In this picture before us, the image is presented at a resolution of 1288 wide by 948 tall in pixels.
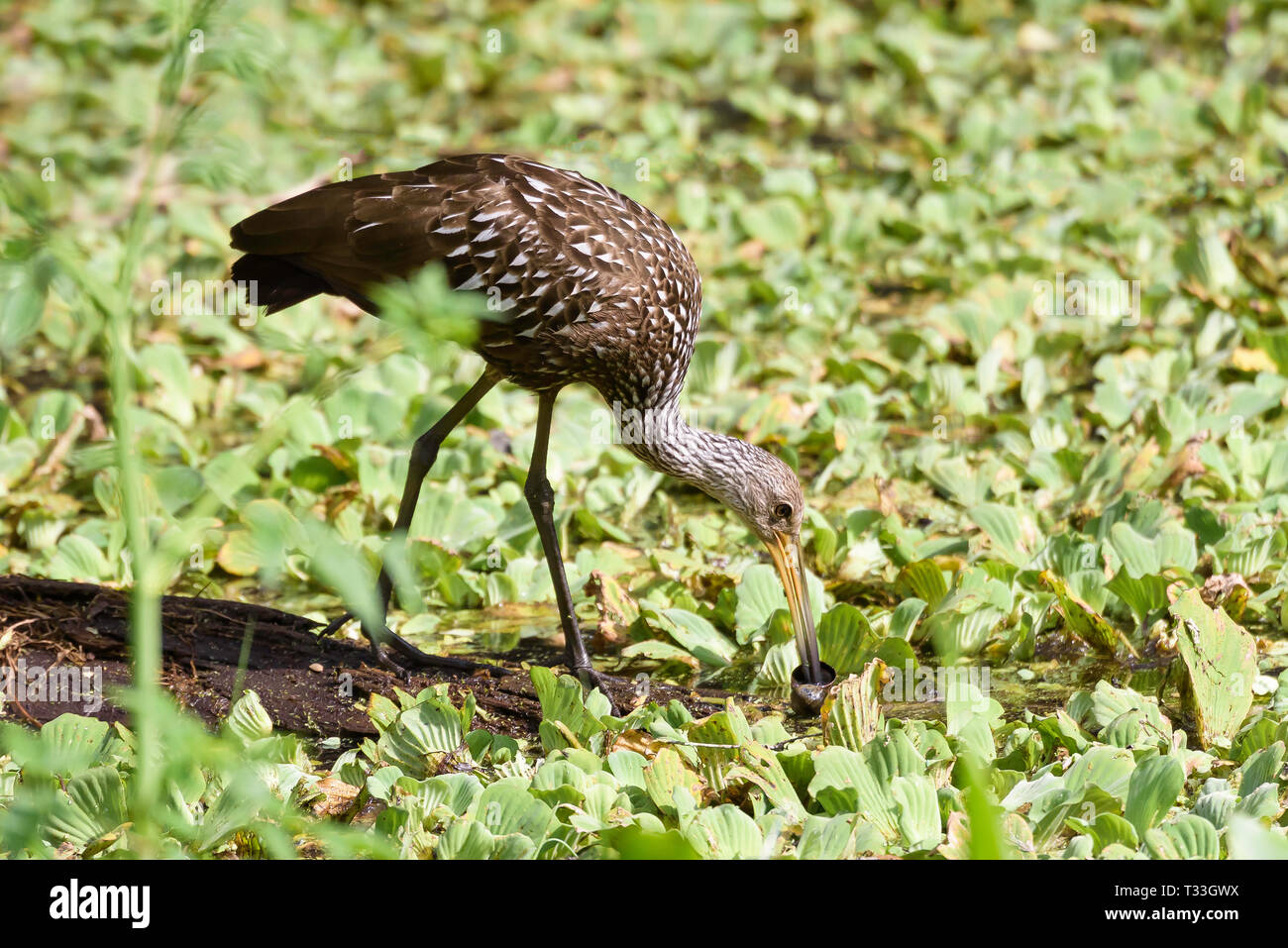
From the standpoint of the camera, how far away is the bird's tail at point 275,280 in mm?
5934

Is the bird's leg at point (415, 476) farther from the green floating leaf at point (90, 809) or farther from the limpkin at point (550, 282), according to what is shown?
the green floating leaf at point (90, 809)

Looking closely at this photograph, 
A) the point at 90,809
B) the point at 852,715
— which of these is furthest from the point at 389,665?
the point at 852,715

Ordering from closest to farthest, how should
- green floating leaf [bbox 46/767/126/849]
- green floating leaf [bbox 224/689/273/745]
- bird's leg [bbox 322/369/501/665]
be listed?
green floating leaf [bbox 46/767/126/849] < green floating leaf [bbox 224/689/273/745] < bird's leg [bbox 322/369/501/665]

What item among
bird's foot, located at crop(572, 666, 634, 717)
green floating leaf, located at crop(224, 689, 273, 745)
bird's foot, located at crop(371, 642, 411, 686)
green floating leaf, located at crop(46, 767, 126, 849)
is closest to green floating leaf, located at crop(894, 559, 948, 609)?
bird's foot, located at crop(572, 666, 634, 717)

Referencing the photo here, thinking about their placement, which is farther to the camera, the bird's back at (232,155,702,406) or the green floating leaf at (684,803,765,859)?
the bird's back at (232,155,702,406)

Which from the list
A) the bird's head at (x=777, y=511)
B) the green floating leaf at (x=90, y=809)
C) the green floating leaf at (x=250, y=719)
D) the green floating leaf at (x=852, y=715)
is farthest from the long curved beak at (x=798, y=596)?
the green floating leaf at (x=90, y=809)

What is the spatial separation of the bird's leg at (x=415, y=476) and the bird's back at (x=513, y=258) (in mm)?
199

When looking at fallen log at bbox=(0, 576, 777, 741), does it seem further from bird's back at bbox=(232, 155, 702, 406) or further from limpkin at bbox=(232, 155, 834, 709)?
bird's back at bbox=(232, 155, 702, 406)

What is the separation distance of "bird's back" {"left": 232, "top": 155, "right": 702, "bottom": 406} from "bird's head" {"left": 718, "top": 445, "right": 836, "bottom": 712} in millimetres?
472

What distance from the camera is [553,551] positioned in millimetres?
5965

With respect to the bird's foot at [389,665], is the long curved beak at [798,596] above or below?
above

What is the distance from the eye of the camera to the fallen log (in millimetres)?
5391

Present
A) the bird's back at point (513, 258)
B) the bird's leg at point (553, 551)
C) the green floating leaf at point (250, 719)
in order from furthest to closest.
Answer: the bird's leg at point (553, 551) < the bird's back at point (513, 258) < the green floating leaf at point (250, 719)
